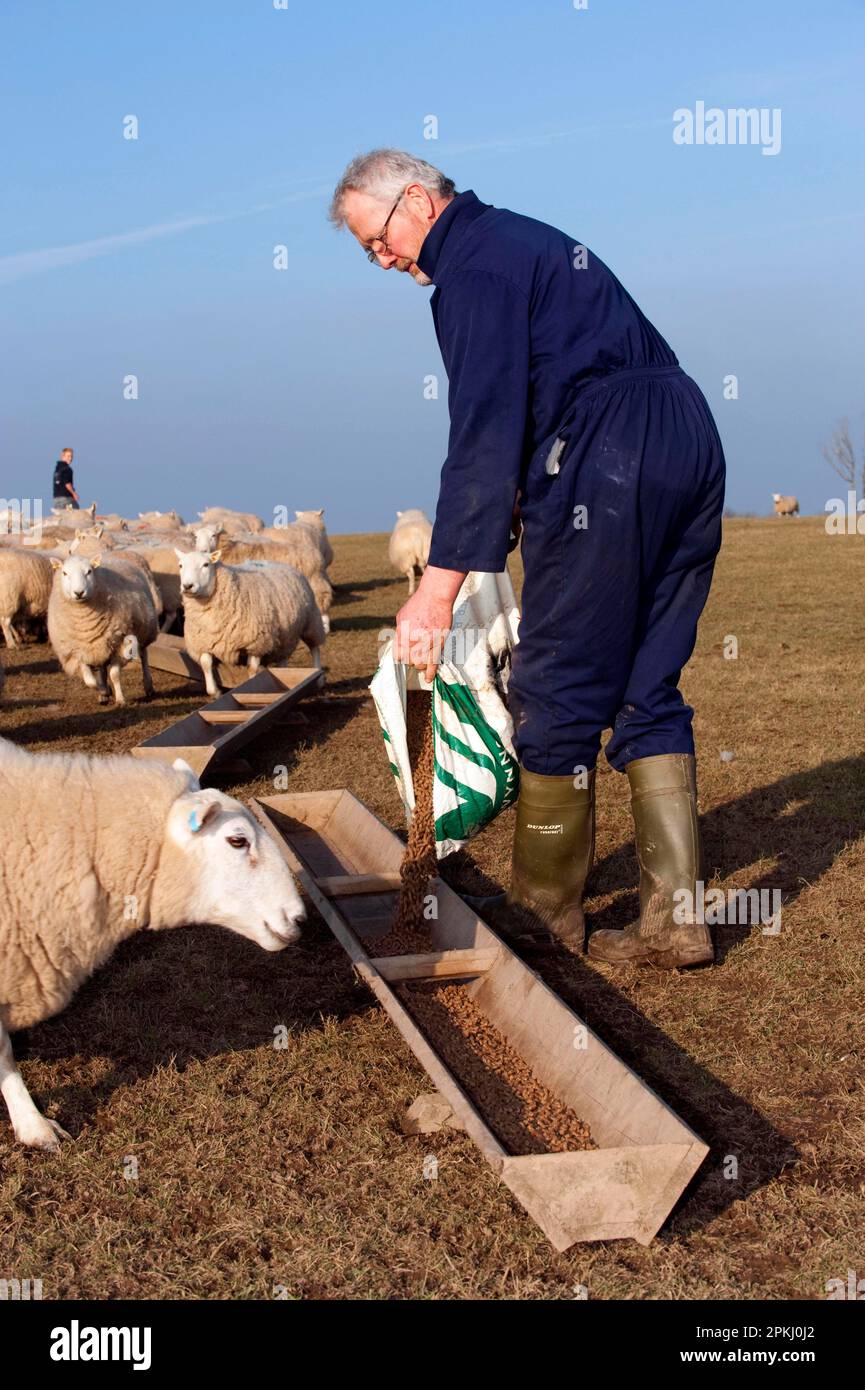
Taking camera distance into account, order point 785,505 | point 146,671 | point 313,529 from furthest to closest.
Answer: point 785,505, point 313,529, point 146,671

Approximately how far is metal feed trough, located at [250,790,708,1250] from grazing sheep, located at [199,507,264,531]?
1759cm

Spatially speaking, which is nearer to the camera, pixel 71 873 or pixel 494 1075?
pixel 71 873

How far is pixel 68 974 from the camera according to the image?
11.4 ft

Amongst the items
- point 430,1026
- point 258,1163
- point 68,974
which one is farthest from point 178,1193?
point 430,1026

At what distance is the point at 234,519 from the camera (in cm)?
2314

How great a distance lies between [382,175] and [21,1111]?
3027 mm

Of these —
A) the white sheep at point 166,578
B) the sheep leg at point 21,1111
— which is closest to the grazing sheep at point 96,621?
the white sheep at point 166,578

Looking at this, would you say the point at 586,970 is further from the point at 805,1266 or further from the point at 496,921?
the point at 805,1266

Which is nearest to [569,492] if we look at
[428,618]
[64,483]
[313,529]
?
[428,618]

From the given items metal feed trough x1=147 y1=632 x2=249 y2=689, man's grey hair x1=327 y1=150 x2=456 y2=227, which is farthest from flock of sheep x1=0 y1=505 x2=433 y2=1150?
metal feed trough x1=147 y1=632 x2=249 y2=689

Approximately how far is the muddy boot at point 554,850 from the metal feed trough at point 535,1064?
29 centimetres

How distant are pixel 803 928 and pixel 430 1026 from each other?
177cm

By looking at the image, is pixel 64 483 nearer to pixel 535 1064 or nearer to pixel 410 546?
pixel 410 546

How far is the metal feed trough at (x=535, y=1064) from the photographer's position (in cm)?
264
